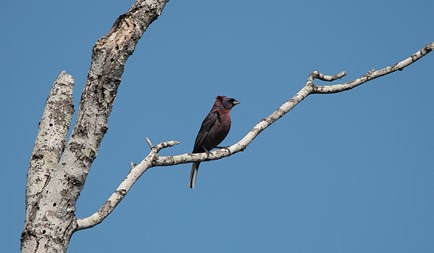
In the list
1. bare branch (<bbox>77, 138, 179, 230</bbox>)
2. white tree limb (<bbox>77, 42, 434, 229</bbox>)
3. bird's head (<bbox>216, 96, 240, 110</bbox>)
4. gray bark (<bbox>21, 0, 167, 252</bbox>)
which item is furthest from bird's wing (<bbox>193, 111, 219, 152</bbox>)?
gray bark (<bbox>21, 0, 167, 252</bbox>)

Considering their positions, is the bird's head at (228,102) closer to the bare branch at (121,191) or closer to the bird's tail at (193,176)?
the bird's tail at (193,176)

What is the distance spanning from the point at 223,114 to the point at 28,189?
6583 mm

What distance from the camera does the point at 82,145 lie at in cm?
366

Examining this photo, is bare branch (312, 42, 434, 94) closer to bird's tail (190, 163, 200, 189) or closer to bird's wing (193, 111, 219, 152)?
bird's wing (193, 111, 219, 152)

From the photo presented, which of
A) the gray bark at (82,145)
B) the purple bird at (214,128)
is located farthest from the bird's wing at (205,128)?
the gray bark at (82,145)

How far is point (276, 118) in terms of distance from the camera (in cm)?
541

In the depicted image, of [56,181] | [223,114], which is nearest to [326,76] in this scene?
[56,181]

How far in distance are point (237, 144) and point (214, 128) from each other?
4.96 meters

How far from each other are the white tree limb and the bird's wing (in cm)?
457

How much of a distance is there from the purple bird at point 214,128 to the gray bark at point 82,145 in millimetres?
6108

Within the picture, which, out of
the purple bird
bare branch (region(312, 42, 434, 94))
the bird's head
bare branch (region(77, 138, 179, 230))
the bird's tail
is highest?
the bird's head

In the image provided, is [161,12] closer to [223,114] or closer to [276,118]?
[276,118]

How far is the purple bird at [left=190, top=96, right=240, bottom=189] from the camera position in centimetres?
1012

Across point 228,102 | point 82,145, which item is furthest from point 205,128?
point 82,145
